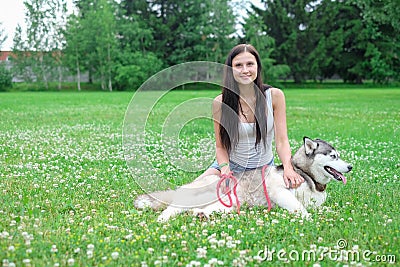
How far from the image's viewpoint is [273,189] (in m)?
6.54

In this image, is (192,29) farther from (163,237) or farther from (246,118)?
(163,237)

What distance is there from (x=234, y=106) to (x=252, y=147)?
0.62 meters

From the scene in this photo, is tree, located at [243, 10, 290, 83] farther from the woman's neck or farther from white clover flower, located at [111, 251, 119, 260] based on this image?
white clover flower, located at [111, 251, 119, 260]

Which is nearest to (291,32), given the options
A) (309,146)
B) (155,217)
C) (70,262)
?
(309,146)

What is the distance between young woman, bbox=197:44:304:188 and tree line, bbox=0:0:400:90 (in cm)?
5354

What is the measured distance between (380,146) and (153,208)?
24.7 feet

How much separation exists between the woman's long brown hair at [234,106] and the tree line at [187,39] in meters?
53.5

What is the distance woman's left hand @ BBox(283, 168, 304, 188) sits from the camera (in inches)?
253

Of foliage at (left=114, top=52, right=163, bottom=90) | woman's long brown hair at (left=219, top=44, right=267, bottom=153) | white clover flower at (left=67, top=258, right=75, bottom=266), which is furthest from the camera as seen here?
foliage at (left=114, top=52, right=163, bottom=90)

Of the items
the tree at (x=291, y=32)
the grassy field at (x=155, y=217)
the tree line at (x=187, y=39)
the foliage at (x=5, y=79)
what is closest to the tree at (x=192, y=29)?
the tree line at (x=187, y=39)

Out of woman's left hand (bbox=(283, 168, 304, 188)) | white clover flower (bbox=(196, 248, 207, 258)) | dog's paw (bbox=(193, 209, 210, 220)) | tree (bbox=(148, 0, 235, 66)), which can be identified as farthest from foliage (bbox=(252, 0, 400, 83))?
white clover flower (bbox=(196, 248, 207, 258))

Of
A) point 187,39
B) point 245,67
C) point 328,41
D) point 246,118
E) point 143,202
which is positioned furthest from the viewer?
point 328,41

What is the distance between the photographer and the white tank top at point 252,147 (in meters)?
6.99

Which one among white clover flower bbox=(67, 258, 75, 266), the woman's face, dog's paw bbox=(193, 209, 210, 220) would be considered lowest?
dog's paw bbox=(193, 209, 210, 220)
